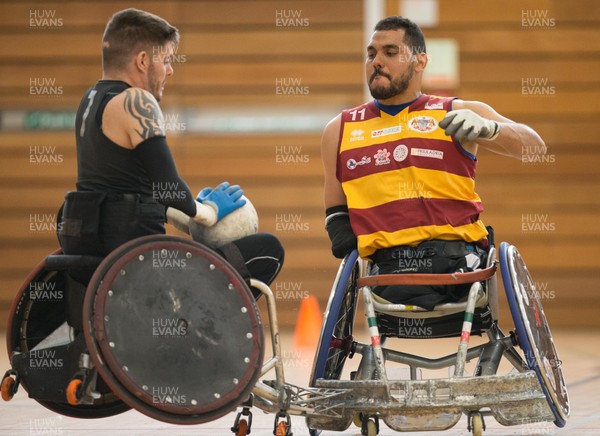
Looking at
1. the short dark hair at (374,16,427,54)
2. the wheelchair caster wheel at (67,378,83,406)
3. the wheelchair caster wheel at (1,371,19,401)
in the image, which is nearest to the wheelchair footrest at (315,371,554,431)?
the wheelchair caster wheel at (67,378,83,406)

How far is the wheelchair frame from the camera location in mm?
4246

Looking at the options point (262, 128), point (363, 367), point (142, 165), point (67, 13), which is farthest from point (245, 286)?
point (67, 13)

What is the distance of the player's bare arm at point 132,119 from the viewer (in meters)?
4.16

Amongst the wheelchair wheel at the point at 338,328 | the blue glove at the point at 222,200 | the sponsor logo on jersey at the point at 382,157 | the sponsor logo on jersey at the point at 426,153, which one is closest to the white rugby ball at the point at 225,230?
the blue glove at the point at 222,200

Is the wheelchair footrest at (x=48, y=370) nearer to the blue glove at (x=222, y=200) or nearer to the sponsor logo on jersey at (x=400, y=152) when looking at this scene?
the blue glove at (x=222, y=200)

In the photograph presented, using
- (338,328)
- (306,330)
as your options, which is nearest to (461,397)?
(338,328)

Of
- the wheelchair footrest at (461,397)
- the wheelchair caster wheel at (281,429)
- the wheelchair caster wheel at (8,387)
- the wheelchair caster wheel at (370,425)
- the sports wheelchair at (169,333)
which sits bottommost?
the wheelchair caster wheel at (370,425)

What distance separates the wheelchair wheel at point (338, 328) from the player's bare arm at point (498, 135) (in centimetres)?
74

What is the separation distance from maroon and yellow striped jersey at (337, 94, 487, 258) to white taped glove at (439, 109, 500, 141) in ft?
0.96

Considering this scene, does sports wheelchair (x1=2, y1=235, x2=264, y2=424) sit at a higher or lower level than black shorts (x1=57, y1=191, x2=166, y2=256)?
lower

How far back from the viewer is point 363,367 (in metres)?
4.81

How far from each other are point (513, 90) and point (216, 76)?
10.3 feet

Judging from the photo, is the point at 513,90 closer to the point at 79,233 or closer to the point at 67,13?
the point at 67,13

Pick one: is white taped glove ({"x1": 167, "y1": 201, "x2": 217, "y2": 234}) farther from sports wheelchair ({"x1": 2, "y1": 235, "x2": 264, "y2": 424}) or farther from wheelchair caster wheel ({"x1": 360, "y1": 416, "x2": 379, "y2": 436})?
wheelchair caster wheel ({"x1": 360, "y1": 416, "x2": 379, "y2": 436})
